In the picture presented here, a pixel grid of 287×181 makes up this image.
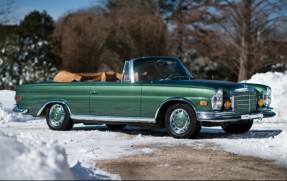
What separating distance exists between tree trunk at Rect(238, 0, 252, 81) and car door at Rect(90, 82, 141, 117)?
837 inches

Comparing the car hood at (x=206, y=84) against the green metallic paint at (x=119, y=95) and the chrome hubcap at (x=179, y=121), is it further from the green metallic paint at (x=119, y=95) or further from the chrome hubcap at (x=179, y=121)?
the chrome hubcap at (x=179, y=121)

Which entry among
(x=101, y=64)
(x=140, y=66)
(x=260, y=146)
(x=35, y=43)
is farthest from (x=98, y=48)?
(x=260, y=146)

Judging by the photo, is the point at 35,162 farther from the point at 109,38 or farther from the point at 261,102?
the point at 109,38

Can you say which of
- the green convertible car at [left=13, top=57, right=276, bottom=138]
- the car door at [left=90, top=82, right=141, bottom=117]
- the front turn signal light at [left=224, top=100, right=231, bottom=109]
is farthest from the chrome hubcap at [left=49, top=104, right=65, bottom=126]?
the front turn signal light at [left=224, top=100, right=231, bottom=109]

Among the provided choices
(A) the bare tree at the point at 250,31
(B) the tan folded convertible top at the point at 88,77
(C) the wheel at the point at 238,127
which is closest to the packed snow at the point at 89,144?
(C) the wheel at the point at 238,127

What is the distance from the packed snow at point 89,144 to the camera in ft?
19.6

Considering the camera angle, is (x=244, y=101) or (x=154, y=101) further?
(x=154, y=101)

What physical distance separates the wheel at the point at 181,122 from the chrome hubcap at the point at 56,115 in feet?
8.80

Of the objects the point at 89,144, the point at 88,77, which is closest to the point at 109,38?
the point at 88,77

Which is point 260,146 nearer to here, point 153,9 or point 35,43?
point 35,43

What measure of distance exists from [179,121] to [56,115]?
309cm

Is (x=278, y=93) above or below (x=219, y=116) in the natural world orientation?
above

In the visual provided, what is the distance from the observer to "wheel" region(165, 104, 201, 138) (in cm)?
1052

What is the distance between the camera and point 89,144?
9828 millimetres
